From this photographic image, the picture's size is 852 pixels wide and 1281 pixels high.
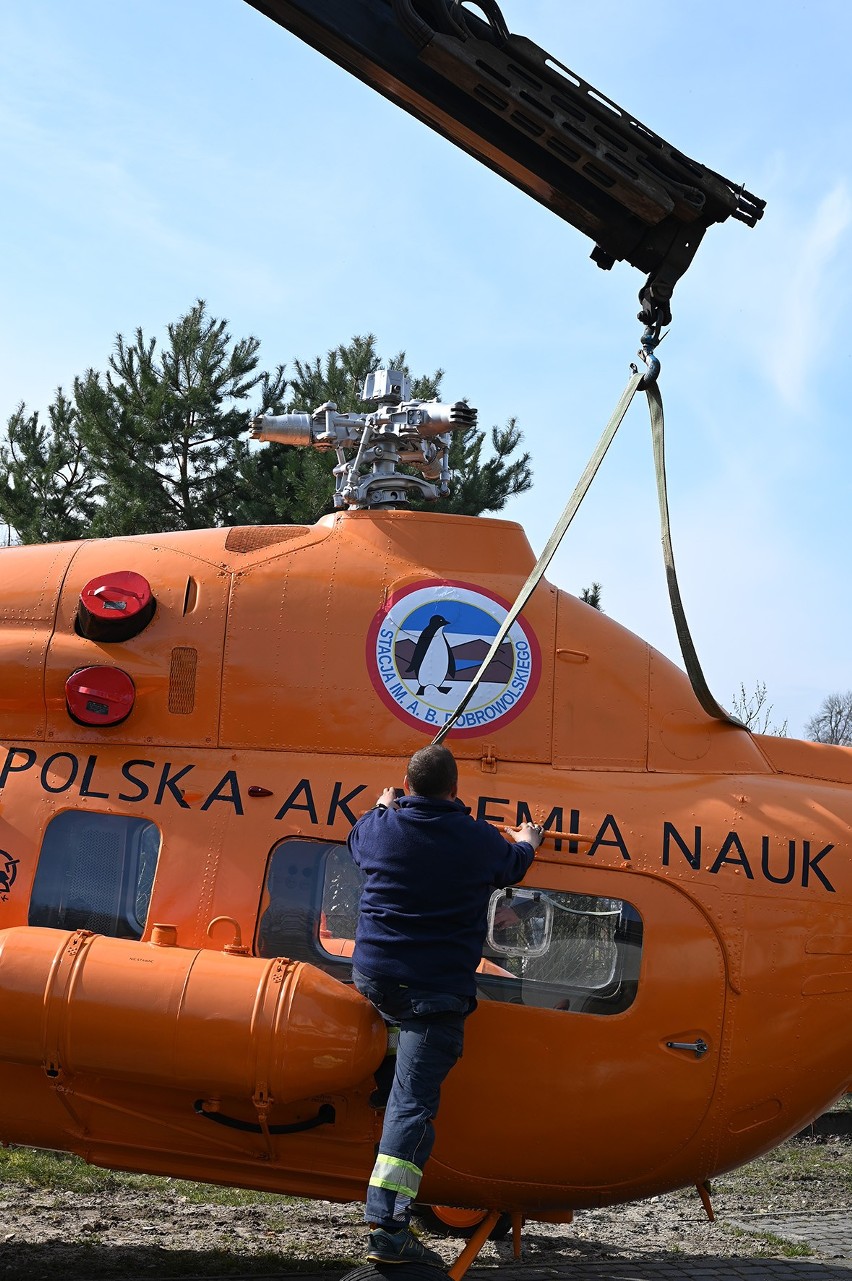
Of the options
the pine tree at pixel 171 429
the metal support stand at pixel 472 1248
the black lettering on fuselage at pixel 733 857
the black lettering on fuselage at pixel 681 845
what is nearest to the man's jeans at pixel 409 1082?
the metal support stand at pixel 472 1248

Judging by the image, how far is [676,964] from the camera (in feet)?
15.6

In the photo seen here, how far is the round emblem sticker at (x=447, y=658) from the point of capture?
17.1 feet

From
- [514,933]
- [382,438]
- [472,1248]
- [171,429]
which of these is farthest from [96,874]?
[171,429]

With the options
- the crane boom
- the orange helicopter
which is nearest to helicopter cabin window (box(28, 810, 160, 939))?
the orange helicopter

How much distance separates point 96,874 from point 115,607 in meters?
1.19

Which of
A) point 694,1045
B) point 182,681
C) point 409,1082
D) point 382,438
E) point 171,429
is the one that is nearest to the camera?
point 409,1082

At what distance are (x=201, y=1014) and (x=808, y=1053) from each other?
2.51 m

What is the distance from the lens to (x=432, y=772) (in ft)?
14.3

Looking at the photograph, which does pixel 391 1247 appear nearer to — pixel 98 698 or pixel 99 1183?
pixel 98 698

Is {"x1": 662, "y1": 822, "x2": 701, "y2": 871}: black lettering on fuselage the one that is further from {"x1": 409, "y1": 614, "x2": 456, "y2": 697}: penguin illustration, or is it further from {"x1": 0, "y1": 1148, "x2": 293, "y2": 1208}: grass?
{"x1": 0, "y1": 1148, "x2": 293, "y2": 1208}: grass

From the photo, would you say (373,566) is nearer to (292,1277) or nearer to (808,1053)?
(808,1053)

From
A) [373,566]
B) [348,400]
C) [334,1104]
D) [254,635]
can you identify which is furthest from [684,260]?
[348,400]

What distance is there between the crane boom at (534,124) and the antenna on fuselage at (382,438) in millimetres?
1101

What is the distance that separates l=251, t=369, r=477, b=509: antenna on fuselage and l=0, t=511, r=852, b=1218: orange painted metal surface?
298 millimetres
